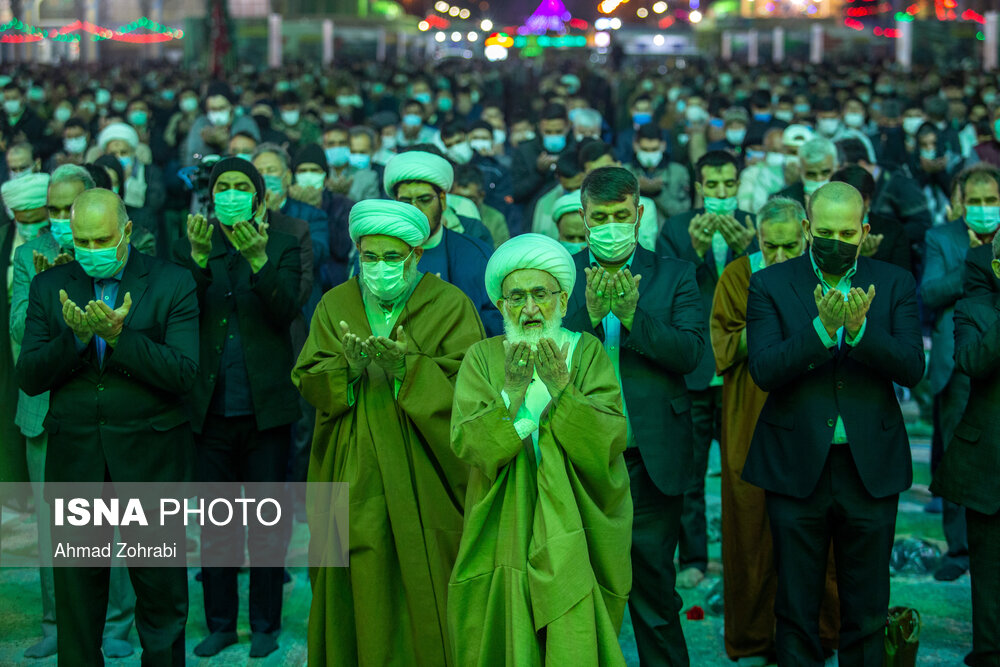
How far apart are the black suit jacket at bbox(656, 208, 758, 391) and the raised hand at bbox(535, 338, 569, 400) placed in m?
2.52

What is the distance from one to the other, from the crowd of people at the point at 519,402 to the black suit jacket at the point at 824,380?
0.01 m

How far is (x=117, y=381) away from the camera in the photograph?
4953mm

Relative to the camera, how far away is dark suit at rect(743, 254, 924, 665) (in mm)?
A: 4715

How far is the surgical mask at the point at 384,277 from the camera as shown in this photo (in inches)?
187

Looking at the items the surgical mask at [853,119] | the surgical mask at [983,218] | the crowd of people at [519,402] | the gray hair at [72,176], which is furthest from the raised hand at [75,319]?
the surgical mask at [853,119]

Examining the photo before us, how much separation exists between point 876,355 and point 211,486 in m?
3.05

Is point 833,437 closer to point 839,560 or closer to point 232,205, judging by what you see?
point 839,560

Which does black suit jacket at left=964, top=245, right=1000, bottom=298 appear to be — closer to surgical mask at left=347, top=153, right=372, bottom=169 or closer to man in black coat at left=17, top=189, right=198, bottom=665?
man in black coat at left=17, top=189, right=198, bottom=665

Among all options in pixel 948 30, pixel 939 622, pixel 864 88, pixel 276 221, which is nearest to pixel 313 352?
pixel 276 221

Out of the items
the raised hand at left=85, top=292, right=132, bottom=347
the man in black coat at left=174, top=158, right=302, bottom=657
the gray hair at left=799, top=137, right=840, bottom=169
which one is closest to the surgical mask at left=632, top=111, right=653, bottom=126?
the gray hair at left=799, top=137, right=840, bottom=169

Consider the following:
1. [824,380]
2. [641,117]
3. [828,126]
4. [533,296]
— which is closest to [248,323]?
[533,296]

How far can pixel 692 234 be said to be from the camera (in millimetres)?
6543

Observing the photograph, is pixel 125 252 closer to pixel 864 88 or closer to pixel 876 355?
pixel 876 355

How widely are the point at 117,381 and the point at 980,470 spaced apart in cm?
348
